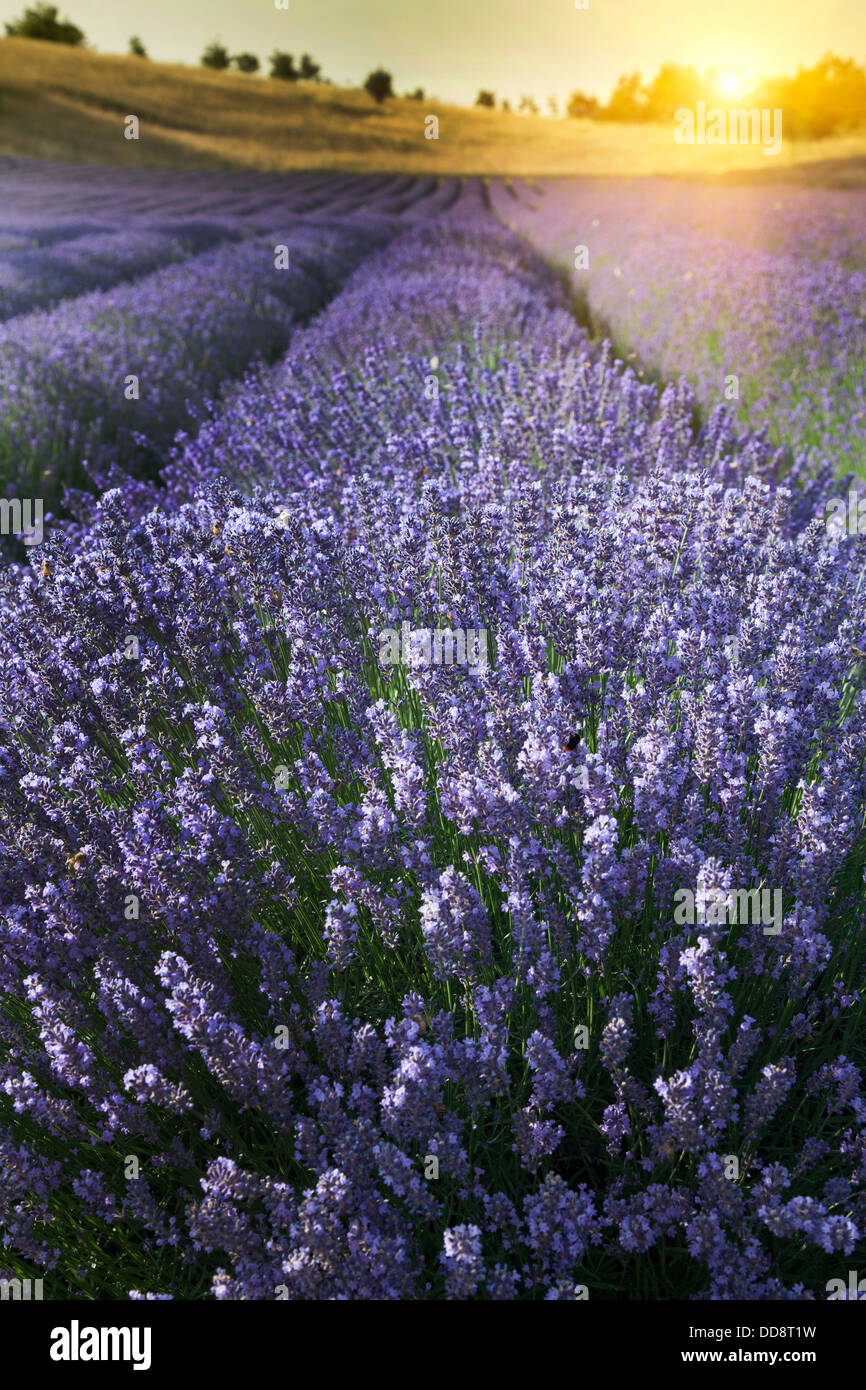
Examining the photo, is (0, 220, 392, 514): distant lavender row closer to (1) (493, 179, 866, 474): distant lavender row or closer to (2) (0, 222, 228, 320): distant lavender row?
(2) (0, 222, 228, 320): distant lavender row

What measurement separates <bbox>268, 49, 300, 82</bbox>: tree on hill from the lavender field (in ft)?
178

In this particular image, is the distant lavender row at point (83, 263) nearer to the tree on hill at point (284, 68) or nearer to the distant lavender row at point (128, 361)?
the distant lavender row at point (128, 361)

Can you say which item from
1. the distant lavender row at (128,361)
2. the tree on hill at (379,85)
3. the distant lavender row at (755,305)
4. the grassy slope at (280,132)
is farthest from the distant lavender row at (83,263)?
the tree on hill at (379,85)

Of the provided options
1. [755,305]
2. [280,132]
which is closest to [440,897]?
[755,305]

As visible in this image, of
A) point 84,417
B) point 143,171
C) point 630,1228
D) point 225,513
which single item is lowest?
point 630,1228

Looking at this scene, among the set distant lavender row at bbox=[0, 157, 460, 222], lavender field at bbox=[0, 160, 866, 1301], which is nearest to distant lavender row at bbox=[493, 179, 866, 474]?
lavender field at bbox=[0, 160, 866, 1301]

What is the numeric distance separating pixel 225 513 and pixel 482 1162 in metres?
2.28

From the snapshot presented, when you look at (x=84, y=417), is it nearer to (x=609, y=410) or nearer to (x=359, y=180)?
(x=609, y=410)

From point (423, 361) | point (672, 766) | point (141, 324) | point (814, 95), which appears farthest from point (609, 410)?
point (814, 95)

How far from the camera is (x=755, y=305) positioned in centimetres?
735

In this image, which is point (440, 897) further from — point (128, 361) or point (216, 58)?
point (216, 58)

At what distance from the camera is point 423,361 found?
6148mm
